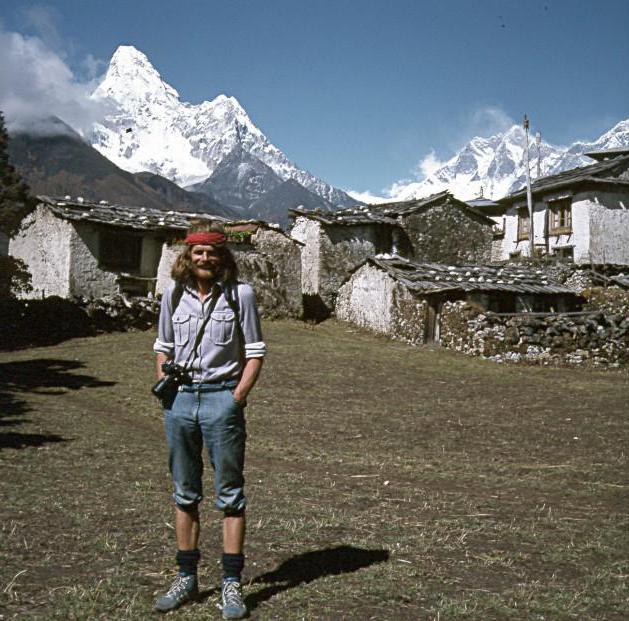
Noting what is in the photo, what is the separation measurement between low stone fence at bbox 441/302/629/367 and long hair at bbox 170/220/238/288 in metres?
17.2

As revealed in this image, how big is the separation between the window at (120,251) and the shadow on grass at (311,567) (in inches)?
987

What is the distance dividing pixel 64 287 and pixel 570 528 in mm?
24861

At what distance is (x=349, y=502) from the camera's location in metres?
6.72

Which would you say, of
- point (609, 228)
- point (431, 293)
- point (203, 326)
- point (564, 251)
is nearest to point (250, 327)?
point (203, 326)

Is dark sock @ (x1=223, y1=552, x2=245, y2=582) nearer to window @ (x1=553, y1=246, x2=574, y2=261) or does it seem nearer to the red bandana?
the red bandana

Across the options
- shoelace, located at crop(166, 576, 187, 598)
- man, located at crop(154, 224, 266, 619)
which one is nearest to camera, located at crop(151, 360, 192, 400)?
man, located at crop(154, 224, 266, 619)

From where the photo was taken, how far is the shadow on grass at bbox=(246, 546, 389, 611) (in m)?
4.17

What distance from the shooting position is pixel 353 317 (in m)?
28.1

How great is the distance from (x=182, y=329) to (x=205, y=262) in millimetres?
415

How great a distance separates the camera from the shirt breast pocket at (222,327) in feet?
13.1

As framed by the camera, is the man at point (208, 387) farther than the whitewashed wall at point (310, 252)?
No

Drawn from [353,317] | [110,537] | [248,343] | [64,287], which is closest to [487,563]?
[248,343]

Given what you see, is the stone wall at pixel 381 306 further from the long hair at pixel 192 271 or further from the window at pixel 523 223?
the long hair at pixel 192 271

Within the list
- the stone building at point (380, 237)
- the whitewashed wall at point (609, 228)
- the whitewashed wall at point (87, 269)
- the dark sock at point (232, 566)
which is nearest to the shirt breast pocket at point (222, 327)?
the dark sock at point (232, 566)
